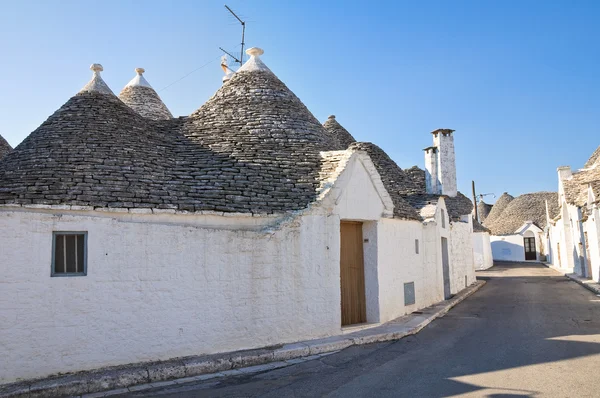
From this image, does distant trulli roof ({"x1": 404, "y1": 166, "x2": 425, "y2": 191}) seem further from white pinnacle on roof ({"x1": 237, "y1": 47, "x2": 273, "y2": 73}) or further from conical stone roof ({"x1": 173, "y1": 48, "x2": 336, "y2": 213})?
white pinnacle on roof ({"x1": 237, "y1": 47, "x2": 273, "y2": 73})

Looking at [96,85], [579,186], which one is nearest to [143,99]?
[96,85]

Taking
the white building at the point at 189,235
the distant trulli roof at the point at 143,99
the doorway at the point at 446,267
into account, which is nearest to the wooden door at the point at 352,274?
the white building at the point at 189,235

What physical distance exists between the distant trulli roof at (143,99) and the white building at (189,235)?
4.58 m

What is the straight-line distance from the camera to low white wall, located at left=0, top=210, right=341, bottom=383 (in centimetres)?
663

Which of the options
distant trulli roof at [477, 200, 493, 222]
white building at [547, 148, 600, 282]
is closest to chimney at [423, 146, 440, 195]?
white building at [547, 148, 600, 282]

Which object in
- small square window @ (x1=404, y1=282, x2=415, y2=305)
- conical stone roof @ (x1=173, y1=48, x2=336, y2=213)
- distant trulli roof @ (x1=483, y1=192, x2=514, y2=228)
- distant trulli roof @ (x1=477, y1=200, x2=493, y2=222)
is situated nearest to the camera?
conical stone roof @ (x1=173, y1=48, x2=336, y2=213)

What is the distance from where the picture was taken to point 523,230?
155 feet

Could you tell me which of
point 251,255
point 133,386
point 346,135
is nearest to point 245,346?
point 251,255

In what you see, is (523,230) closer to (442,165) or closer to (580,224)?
(580,224)

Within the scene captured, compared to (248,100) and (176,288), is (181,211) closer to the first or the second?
(176,288)

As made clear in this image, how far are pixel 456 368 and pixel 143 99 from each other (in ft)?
45.4

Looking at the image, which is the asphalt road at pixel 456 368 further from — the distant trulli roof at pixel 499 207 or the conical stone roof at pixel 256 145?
the distant trulli roof at pixel 499 207

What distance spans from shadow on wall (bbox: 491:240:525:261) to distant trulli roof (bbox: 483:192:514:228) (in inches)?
247

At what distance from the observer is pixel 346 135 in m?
18.6
